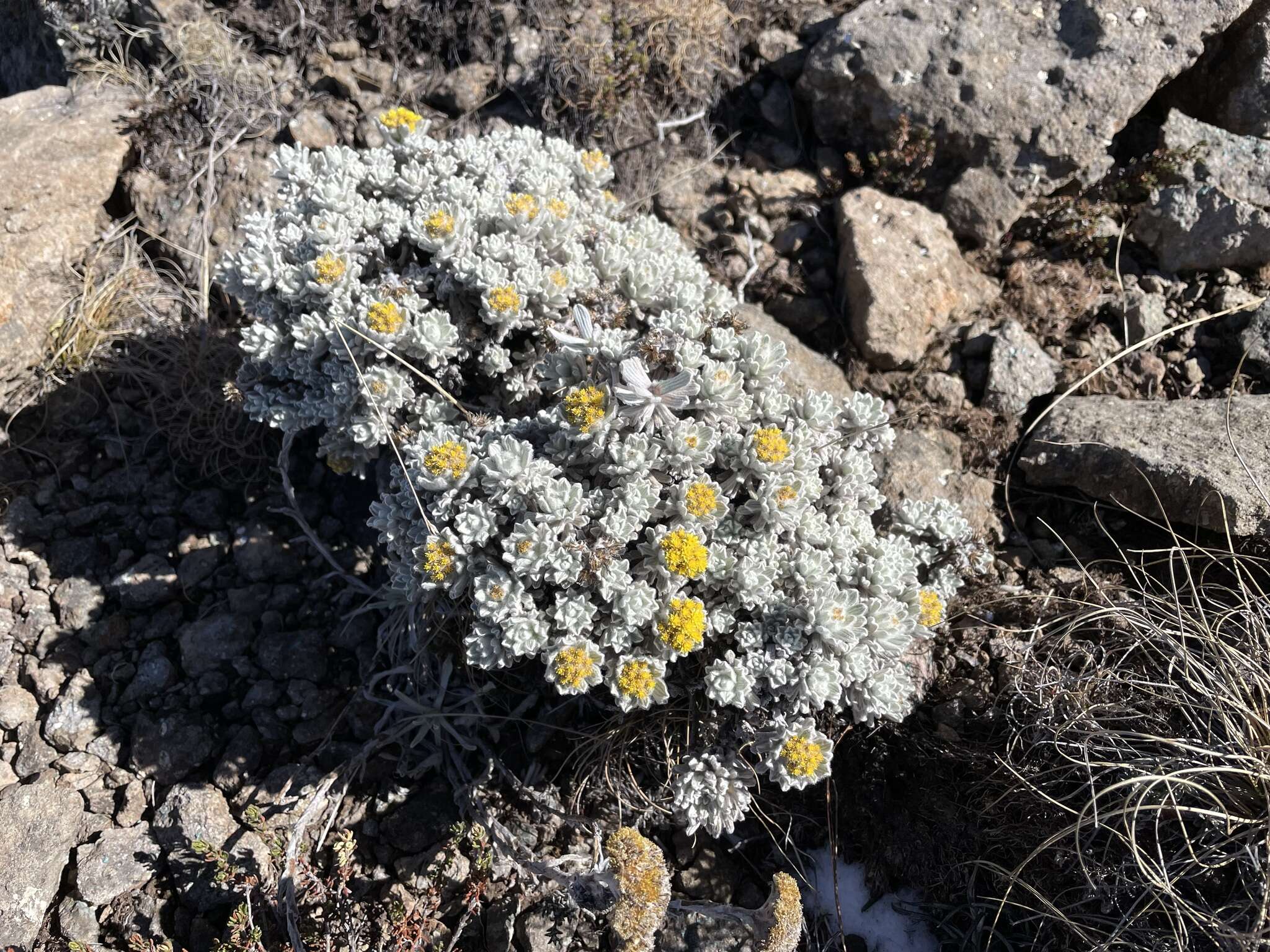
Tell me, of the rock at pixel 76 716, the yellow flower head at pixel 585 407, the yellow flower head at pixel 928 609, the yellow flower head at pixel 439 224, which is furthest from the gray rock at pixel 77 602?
the yellow flower head at pixel 928 609

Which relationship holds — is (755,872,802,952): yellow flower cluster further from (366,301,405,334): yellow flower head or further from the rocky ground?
(366,301,405,334): yellow flower head

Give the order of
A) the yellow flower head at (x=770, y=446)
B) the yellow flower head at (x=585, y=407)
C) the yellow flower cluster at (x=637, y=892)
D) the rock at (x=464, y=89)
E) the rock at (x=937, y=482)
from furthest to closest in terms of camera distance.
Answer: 1. the rock at (x=464, y=89)
2. the rock at (x=937, y=482)
3. the yellow flower head at (x=770, y=446)
4. the yellow flower head at (x=585, y=407)
5. the yellow flower cluster at (x=637, y=892)

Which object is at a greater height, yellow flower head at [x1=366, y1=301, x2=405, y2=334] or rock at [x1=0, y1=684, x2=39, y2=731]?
yellow flower head at [x1=366, y1=301, x2=405, y2=334]

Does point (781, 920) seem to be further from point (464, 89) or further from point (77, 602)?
point (464, 89)

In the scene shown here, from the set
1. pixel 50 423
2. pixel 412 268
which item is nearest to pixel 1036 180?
pixel 412 268

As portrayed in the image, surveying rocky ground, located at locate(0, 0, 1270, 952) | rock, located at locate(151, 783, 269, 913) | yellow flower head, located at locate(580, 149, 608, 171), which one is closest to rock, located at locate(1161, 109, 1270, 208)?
rocky ground, located at locate(0, 0, 1270, 952)

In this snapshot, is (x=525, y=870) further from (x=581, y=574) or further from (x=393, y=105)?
(x=393, y=105)

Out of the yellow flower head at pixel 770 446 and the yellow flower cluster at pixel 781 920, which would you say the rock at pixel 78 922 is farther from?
the yellow flower head at pixel 770 446
